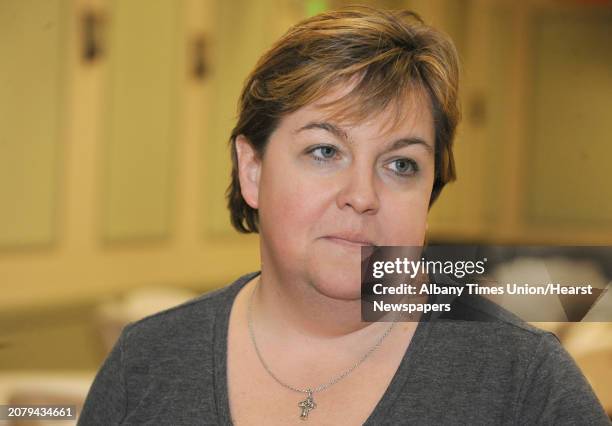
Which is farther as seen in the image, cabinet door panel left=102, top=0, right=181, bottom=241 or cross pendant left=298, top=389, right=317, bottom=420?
cabinet door panel left=102, top=0, right=181, bottom=241

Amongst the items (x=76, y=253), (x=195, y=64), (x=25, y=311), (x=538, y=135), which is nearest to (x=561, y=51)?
(x=538, y=135)

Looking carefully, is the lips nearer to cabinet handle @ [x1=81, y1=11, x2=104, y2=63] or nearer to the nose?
the nose

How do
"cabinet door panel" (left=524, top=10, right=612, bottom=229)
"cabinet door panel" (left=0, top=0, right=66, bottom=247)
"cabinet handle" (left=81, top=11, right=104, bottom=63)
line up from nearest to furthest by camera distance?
"cabinet door panel" (left=524, top=10, right=612, bottom=229)
"cabinet door panel" (left=0, top=0, right=66, bottom=247)
"cabinet handle" (left=81, top=11, right=104, bottom=63)

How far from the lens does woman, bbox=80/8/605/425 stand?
0.90 metres

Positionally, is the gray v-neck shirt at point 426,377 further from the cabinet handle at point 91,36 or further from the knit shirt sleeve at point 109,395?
the cabinet handle at point 91,36

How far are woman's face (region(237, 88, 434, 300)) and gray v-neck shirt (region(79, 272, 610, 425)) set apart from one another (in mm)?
127

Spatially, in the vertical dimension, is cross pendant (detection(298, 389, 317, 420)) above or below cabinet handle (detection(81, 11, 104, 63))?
below

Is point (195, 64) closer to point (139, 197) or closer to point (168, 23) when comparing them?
point (168, 23)

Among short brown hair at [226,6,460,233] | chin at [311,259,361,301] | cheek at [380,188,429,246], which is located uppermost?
short brown hair at [226,6,460,233]

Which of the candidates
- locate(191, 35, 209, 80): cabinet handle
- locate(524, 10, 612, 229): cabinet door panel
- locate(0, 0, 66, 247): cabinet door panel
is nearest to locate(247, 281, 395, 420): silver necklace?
locate(524, 10, 612, 229): cabinet door panel

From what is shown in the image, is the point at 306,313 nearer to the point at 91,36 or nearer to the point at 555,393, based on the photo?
the point at 555,393

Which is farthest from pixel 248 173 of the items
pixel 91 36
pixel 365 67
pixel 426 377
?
pixel 91 36

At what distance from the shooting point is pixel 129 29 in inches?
107

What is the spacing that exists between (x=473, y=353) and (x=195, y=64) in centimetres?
224
